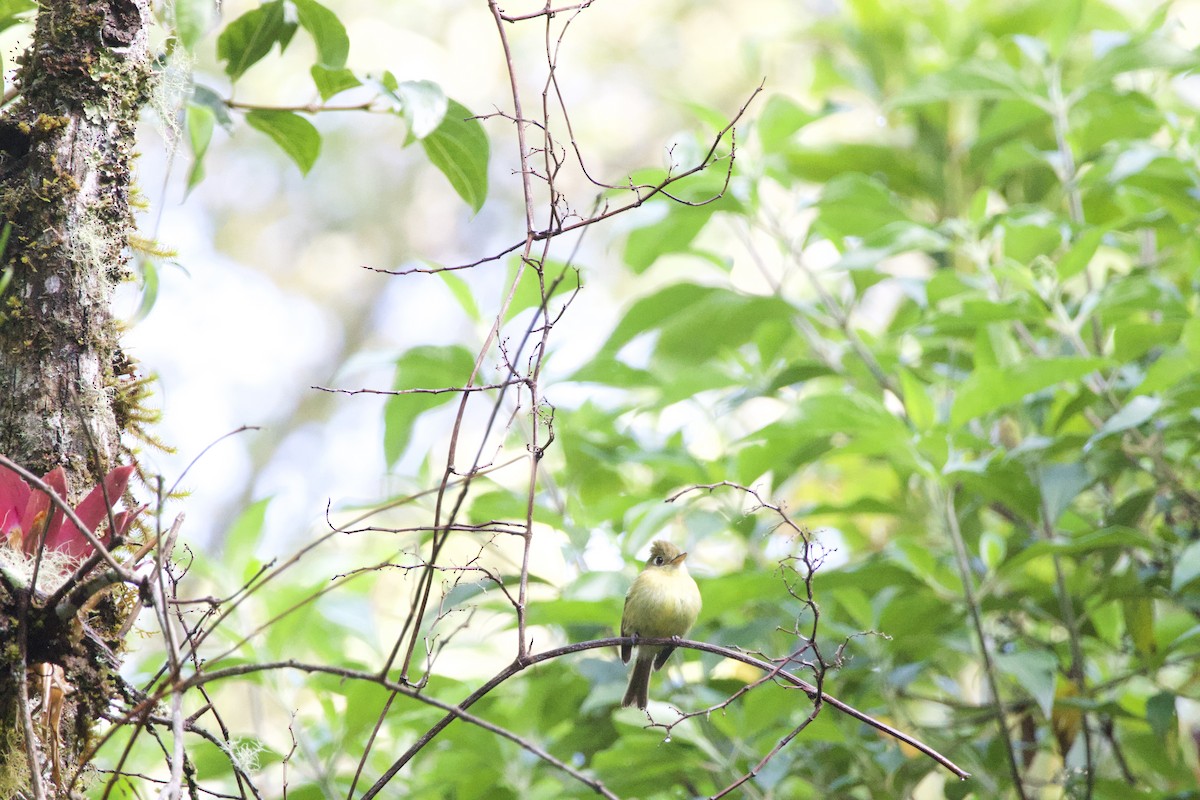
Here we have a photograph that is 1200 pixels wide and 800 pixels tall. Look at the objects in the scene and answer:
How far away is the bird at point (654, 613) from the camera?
237 cm

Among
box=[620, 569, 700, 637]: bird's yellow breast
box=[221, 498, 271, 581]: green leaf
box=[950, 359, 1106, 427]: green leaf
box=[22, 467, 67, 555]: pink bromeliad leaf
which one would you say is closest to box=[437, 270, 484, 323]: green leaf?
box=[221, 498, 271, 581]: green leaf

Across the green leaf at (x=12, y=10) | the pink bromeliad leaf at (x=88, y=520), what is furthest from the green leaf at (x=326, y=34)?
the pink bromeliad leaf at (x=88, y=520)

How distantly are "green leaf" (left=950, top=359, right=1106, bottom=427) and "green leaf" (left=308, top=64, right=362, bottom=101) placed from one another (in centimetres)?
133

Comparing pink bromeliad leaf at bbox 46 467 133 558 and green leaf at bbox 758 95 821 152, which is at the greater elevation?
green leaf at bbox 758 95 821 152

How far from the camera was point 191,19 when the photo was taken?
5.39 ft

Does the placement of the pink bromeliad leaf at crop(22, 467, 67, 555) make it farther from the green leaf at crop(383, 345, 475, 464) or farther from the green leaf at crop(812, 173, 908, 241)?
the green leaf at crop(812, 173, 908, 241)

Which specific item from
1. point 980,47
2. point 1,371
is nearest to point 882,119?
point 980,47

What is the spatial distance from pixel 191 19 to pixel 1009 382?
1635mm

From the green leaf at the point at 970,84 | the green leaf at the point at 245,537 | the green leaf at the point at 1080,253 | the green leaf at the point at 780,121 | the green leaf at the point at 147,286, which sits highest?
the green leaf at the point at 780,121

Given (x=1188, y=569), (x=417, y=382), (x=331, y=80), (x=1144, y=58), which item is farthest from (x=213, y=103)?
(x=1144, y=58)

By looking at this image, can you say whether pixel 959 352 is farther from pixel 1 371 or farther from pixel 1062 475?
pixel 1 371

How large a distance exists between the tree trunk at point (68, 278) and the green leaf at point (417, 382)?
35.9 inches

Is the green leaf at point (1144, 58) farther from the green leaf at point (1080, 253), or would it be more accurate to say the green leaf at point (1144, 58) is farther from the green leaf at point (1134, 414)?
the green leaf at point (1134, 414)

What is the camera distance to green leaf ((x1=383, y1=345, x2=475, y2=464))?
8.20 ft
